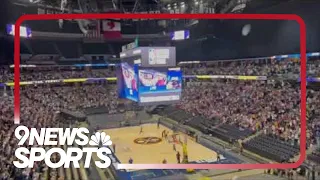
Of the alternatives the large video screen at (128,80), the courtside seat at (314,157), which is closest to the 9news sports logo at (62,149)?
the large video screen at (128,80)

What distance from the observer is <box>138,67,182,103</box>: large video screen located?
422 inches

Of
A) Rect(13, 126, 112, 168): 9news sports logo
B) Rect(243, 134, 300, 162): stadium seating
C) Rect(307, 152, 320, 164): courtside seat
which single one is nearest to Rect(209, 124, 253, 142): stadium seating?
Rect(243, 134, 300, 162): stadium seating

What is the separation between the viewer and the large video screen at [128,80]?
1155 centimetres

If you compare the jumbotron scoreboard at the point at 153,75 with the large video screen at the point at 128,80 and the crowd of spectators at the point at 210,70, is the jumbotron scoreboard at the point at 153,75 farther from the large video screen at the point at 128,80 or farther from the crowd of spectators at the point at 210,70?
the crowd of spectators at the point at 210,70

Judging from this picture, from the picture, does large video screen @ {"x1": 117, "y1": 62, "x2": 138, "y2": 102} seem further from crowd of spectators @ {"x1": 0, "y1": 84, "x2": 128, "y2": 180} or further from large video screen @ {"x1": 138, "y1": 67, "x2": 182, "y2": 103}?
crowd of spectators @ {"x1": 0, "y1": 84, "x2": 128, "y2": 180}

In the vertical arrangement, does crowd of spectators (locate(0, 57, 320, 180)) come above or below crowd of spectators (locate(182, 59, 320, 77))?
below

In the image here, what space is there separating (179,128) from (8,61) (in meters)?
13.9

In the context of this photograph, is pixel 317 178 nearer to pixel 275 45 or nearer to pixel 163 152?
pixel 163 152

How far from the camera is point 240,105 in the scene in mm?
18766

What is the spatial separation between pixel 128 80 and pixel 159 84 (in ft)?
5.10

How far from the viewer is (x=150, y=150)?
16.1 meters

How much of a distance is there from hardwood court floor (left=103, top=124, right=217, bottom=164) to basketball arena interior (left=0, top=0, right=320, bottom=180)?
0.05 metres

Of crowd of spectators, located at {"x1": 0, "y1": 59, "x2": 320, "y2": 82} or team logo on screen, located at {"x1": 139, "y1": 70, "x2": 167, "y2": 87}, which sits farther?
crowd of spectators, located at {"x1": 0, "y1": 59, "x2": 320, "y2": 82}

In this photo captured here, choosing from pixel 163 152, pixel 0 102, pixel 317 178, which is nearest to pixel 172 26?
pixel 163 152
